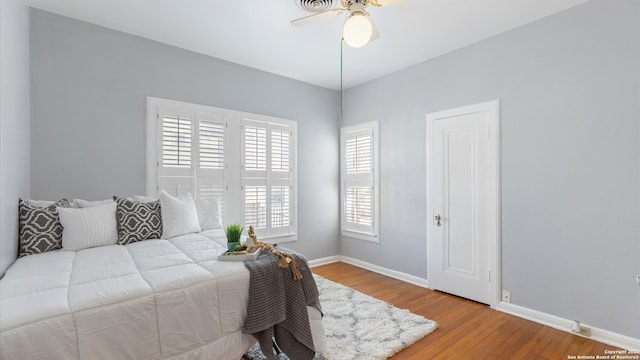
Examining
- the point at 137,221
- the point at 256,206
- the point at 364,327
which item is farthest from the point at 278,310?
the point at 256,206

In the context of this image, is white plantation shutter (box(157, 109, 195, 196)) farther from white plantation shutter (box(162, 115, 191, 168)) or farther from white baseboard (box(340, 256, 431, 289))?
white baseboard (box(340, 256, 431, 289))

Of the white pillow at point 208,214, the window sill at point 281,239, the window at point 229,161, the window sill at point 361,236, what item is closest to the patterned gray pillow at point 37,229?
the window at point 229,161

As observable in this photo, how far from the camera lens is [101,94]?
2842 mm

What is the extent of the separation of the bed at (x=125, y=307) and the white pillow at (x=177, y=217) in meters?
0.56

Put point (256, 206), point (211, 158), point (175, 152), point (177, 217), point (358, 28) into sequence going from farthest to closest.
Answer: point (256, 206)
point (211, 158)
point (175, 152)
point (177, 217)
point (358, 28)

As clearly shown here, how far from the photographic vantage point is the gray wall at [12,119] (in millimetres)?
1802

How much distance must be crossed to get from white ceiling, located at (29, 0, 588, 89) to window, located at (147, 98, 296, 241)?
74 cm

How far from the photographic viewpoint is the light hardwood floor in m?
2.15

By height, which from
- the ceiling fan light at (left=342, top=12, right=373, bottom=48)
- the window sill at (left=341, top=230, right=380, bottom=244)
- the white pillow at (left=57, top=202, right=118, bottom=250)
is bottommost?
the window sill at (left=341, top=230, right=380, bottom=244)

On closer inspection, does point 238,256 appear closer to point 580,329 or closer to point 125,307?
point 125,307

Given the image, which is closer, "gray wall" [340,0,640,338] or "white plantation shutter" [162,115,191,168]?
"gray wall" [340,0,640,338]

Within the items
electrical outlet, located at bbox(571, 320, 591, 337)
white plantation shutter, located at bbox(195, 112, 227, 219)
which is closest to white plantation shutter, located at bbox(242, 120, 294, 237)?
white plantation shutter, located at bbox(195, 112, 227, 219)

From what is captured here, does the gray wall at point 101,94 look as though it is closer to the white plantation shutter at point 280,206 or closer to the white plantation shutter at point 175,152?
the white plantation shutter at point 175,152

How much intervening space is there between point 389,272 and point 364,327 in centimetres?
164
